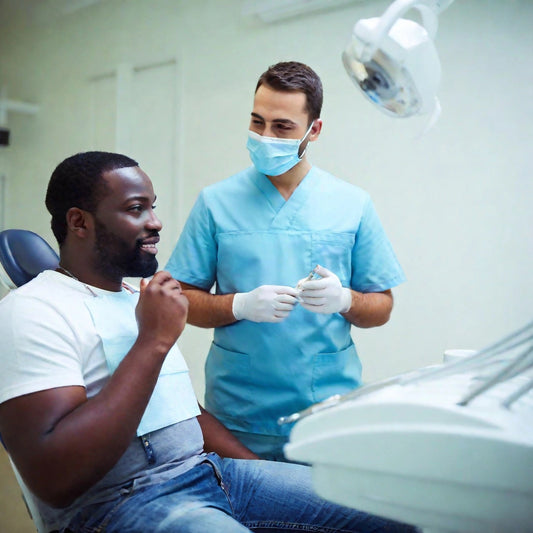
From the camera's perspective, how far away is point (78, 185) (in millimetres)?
1225

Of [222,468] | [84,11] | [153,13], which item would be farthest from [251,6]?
[222,468]

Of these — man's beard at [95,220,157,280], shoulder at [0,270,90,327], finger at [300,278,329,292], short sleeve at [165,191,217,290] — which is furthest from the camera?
short sleeve at [165,191,217,290]

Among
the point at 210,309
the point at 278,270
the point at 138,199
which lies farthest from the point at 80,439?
the point at 278,270

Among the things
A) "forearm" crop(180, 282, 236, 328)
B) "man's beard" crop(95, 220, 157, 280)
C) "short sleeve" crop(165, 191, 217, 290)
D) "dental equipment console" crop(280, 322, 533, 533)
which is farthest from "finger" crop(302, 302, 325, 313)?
"dental equipment console" crop(280, 322, 533, 533)

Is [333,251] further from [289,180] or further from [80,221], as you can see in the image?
[80,221]

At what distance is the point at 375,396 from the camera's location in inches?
25.6

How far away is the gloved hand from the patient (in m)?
0.41

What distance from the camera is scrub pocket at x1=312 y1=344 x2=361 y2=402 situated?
1.61 m

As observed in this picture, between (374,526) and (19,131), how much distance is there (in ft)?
14.1

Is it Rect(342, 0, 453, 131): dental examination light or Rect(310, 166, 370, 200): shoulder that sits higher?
Rect(342, 0, 453, 131): dental examination light

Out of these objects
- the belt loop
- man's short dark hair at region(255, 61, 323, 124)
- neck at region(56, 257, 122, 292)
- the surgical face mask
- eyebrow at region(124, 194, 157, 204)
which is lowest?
the belt loop

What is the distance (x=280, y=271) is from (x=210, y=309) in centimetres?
23

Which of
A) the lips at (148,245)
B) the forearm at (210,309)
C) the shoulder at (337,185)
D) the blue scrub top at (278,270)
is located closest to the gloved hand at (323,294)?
the blue scrub top at (278,270)

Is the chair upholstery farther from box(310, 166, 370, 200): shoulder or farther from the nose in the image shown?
box(310, 166, 370, 200): shoulder
